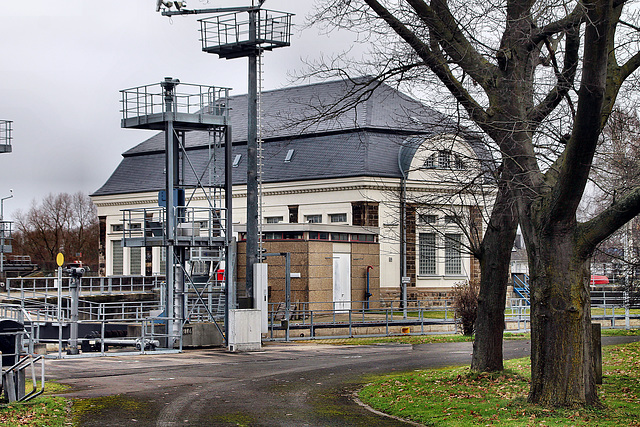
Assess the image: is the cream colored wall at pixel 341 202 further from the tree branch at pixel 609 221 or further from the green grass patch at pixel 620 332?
the tree branch at pixel 609 221

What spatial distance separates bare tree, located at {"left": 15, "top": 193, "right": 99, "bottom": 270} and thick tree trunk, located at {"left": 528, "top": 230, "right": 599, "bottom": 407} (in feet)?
Answer: 251

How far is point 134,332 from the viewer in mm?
30094

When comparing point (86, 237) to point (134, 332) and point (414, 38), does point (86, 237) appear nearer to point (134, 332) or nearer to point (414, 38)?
point (134, 332)

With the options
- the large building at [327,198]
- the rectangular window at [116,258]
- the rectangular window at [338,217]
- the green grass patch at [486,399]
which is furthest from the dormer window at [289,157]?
the green grass patch at [486,399]

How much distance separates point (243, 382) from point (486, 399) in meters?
5.61

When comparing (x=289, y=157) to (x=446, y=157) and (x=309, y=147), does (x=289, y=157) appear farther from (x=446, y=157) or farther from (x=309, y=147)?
(x=446, y=157)

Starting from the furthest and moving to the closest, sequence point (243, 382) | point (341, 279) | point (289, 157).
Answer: point (289, 157) → point (341, 279) → point (243, 382)

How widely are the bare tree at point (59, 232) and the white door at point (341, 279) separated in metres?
51.5

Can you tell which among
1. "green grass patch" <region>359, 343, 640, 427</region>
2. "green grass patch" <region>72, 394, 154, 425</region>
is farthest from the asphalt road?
"green grass patch" <region>359, 343, 640, 427</region>

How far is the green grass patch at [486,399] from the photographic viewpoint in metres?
11.9

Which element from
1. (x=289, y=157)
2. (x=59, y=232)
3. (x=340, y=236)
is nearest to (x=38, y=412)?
(x=340, y=236)

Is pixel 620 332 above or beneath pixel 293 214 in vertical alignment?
beneath

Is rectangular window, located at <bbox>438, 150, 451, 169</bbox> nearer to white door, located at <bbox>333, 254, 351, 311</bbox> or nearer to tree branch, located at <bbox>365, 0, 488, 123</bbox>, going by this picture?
tree branch, located at <bbox>365, 0, 488, 123</bbox>

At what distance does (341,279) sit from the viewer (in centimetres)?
3916
